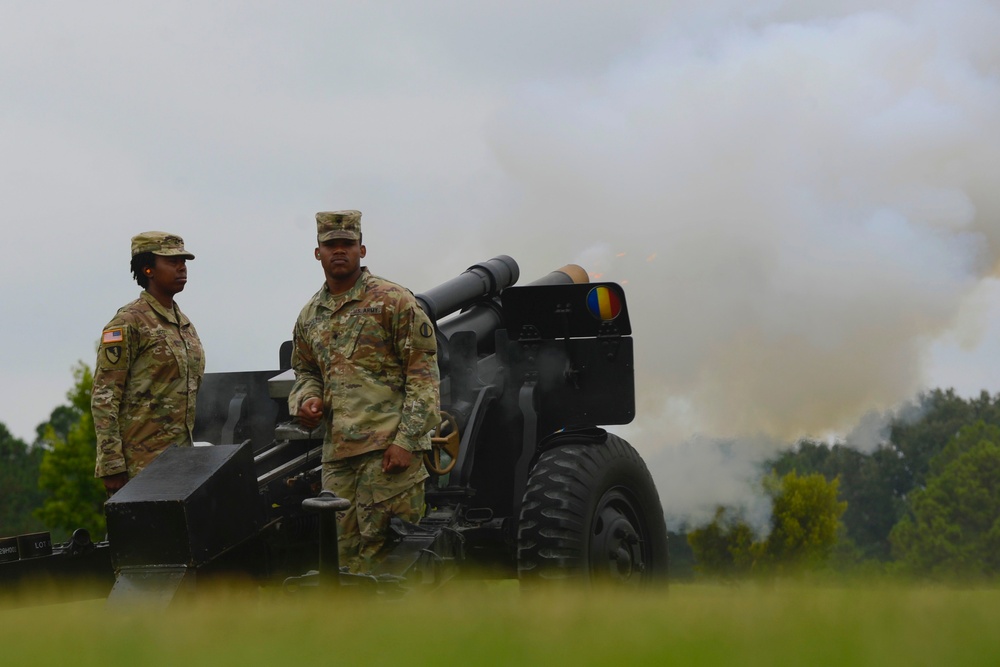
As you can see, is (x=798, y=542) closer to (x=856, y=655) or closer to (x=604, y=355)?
(x=604, y=355)

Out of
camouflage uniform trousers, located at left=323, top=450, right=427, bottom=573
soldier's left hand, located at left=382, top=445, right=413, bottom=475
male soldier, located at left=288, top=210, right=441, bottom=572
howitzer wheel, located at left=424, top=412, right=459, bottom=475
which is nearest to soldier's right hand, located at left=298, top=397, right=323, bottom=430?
male soldier, located at left=288, top=210, right=441, bottom=572

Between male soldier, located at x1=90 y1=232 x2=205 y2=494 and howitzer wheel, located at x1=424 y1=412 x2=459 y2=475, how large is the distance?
4.47ft

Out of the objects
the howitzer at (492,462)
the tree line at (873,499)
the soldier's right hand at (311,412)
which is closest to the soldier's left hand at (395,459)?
the howitzer at (492,462)

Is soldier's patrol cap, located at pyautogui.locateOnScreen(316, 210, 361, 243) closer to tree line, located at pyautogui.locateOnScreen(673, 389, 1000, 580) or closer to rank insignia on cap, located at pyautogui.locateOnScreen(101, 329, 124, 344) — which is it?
rank insignia on cap, located at pyautogui.locateOnScreen(101, 329, 124, 344)

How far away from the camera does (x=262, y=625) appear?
4.20 m

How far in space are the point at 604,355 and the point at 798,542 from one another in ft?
128

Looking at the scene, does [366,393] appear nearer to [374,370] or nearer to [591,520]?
[374,370]

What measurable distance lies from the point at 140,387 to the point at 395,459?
1.76 metres

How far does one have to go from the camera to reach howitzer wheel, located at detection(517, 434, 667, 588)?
25.7ft

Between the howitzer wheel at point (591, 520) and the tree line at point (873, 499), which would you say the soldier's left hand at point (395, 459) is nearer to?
the howitzer wheel at point (591, 520)

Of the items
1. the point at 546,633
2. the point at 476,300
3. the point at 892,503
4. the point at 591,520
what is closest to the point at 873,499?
the point at 892,503

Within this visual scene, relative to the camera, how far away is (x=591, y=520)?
807 centimetres

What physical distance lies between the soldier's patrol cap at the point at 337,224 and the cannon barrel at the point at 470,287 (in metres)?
1.85

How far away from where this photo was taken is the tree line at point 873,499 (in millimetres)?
44906
